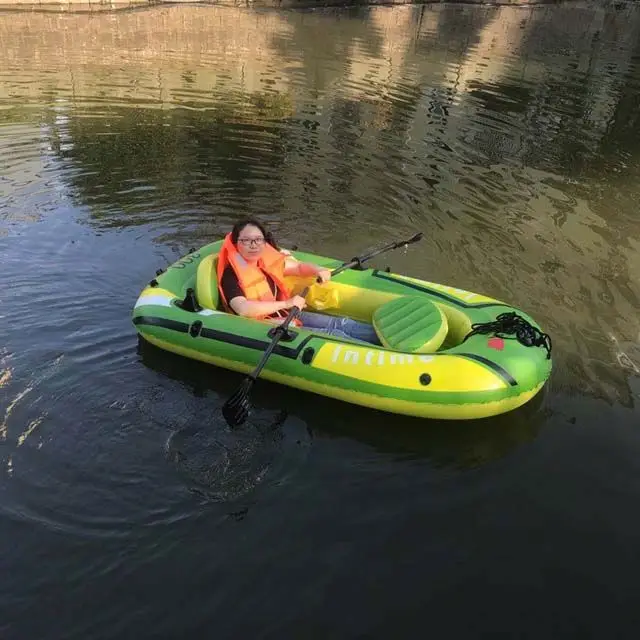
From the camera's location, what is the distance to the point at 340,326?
5289 mm

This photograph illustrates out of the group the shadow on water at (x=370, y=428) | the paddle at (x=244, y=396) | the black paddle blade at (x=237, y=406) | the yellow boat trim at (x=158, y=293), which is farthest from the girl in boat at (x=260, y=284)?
the black paddle blade at (x=237, y=406)

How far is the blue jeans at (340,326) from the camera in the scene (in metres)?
5.18

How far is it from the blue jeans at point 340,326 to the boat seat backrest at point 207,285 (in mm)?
747

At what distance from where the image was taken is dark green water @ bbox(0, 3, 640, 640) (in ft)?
11.1

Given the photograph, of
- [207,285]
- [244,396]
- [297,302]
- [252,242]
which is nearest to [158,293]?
[207,285]

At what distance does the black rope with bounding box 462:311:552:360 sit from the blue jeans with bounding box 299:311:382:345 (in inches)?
31.2

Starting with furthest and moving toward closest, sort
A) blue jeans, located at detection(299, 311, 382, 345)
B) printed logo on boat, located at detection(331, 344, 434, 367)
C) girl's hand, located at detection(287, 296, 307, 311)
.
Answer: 1. blue jeans, located at detection(299, 311, 382, 345)
2. girl's hand, located at detection(287, 296, 307, 311)
3. printed logo on boat, located at detection(331, 344, 434, 367)

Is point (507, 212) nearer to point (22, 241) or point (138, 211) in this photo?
point (138, 211)

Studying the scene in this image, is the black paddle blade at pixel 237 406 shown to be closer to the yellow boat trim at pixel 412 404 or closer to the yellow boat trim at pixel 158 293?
the yellow boat trim at pixel 412 404

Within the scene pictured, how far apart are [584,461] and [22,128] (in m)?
9.72

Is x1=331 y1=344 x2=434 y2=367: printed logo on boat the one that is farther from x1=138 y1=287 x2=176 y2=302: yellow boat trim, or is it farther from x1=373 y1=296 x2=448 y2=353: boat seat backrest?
x1=138 y1=287 x2=176 y2=302: yellow boat trim

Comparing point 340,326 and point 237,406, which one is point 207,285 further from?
point 237,406

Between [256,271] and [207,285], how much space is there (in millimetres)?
424

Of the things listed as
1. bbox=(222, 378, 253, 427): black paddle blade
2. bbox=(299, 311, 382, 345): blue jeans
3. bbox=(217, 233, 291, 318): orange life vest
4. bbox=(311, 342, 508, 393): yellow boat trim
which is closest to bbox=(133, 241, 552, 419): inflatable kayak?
bbox=(311, 342, 508, 393): yellow boat trim
